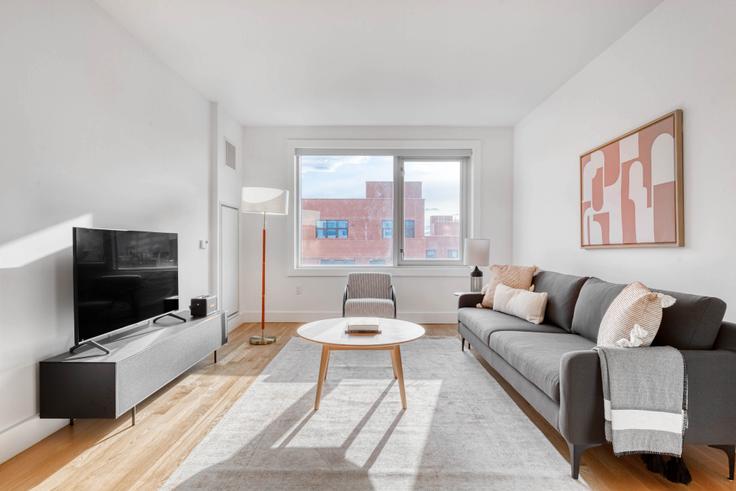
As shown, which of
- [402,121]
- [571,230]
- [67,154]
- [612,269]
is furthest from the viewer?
[402,121]

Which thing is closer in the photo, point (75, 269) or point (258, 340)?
point (75, 269)

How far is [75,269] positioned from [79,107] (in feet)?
3.53

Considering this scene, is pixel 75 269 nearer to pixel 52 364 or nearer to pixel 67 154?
pixel 52 364

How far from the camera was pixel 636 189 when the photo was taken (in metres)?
2.79

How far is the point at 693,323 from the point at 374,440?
5.70 feet

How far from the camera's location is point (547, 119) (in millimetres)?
4258

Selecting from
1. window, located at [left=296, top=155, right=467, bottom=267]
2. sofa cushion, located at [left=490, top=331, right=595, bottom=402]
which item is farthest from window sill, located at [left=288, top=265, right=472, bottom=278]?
sofa cushion, located at [left=490, top=331, right=595, bottom=402]

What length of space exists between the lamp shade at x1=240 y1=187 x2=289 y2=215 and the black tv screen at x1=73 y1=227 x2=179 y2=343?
109cm

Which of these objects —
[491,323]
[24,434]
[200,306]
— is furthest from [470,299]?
[24,434]

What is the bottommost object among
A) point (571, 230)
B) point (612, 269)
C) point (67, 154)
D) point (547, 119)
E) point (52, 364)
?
point (52, 364)

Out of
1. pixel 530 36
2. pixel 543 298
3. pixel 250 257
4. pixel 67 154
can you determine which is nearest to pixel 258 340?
pixel 250 257

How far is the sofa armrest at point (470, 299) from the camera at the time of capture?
4035 mm

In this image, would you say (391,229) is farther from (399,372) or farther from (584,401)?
(584,401)

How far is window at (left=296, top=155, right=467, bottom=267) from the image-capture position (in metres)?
5.42
